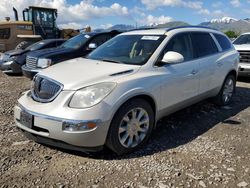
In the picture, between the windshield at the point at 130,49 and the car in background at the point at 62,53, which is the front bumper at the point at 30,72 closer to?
the car in background at the point at 62,53

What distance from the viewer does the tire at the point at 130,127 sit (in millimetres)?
3612

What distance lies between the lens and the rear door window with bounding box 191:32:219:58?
5148mm

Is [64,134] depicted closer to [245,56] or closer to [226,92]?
[226,92]

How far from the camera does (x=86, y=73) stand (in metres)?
3.86

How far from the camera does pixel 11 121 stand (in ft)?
16.8

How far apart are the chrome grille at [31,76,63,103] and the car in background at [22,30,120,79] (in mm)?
4042

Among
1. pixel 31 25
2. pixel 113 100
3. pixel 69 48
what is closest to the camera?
pixel 113 100

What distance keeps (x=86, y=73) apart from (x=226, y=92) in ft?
11.9

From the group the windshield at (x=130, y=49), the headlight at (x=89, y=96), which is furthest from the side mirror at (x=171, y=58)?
the headlight at (x=89, y=96)

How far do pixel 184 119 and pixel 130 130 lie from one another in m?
1.83

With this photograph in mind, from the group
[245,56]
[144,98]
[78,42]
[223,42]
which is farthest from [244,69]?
[144,98]

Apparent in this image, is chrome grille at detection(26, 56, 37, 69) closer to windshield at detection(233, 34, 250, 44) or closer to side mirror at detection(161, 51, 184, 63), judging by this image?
side mirror at detection(161, 51, 184, 63)

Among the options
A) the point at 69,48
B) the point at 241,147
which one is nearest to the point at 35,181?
the point at 241,147

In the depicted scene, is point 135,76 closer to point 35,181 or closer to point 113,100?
point 113,100
